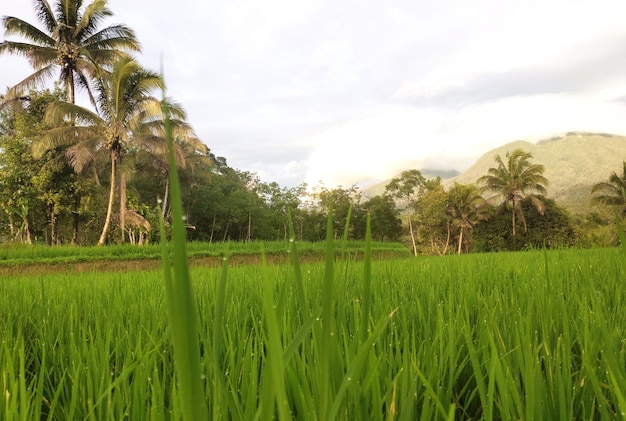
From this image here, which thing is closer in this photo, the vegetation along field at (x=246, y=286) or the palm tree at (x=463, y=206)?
the vegetation along field at (x=246, y=286)

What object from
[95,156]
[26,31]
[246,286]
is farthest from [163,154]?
[246,286]

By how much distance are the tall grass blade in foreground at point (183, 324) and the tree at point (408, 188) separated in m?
35.8

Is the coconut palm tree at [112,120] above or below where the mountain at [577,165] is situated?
below

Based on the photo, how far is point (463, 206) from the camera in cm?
3234

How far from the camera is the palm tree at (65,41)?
16797 mm

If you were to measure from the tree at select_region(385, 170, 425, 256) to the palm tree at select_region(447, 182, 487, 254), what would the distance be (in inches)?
163

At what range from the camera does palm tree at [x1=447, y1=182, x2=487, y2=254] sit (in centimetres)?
3190

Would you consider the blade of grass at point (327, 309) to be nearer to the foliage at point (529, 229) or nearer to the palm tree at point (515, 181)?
the foliage at point (529, 229)

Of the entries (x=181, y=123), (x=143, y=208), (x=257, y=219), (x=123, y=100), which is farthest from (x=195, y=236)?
(x=123, y=100)

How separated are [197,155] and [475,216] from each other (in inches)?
884

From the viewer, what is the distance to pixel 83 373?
830 millimetres

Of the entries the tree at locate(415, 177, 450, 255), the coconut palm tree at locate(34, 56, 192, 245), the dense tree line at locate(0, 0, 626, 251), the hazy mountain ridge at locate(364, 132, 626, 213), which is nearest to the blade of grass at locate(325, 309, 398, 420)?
the dense tree line at locate(0, 0, 626, 251)

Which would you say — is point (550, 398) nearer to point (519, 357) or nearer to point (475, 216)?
point (519, 357)

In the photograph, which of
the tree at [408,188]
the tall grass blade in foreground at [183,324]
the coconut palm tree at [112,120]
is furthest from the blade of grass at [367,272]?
the tree at [408,188]
